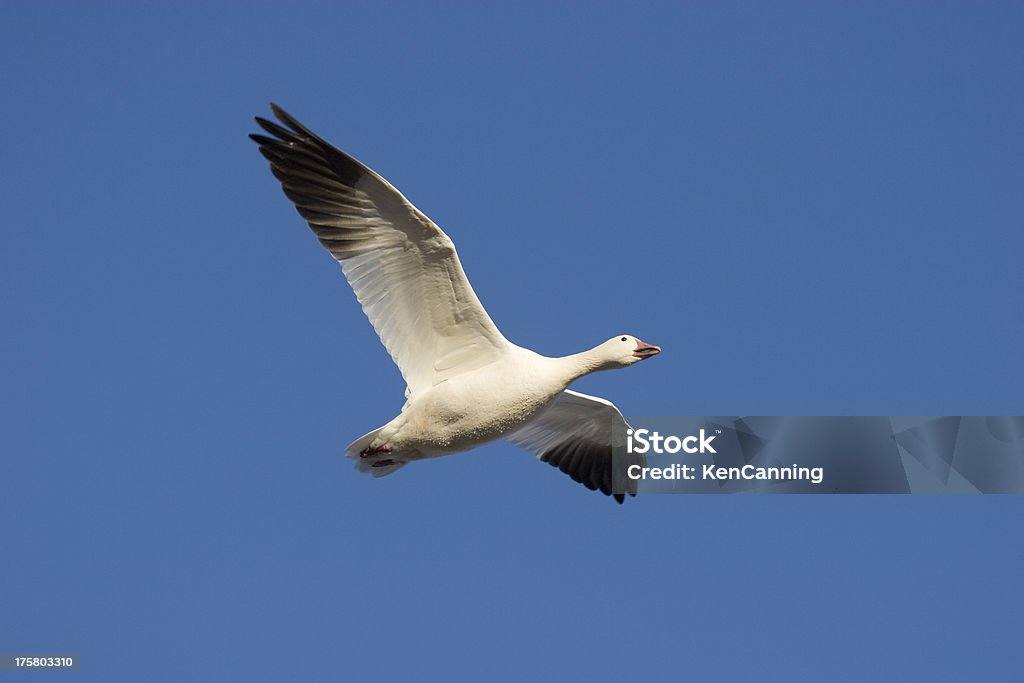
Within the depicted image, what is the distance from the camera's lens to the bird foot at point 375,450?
16.2 metres

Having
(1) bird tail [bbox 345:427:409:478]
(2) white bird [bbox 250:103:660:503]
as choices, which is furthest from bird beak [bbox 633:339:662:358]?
(1) bird tail [bbox 345:427:409:478]

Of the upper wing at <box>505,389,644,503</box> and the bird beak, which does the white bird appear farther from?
the upper wing at <box>505,389,644,503</box>

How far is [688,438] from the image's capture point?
61.2 ft

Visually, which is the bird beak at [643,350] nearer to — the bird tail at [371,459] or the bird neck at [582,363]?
the bird neck at [582,363]

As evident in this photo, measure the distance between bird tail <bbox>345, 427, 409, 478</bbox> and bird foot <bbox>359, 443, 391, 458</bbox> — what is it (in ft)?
0.03

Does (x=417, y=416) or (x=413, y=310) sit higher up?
(x=413, y=310)

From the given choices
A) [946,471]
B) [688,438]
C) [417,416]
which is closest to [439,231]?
[417,416]

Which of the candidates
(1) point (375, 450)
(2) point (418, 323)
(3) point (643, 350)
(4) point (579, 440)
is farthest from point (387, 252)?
(4) point (579, 440)

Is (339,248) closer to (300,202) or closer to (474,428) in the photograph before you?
(300,202)

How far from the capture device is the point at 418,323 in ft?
53.9

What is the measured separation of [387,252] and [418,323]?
0.85 metres

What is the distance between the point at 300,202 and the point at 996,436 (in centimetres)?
831

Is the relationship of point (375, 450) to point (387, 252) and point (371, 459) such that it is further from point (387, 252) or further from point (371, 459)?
point (387, 252)

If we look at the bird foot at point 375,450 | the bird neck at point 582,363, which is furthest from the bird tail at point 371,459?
the bird neck at point 582,363
